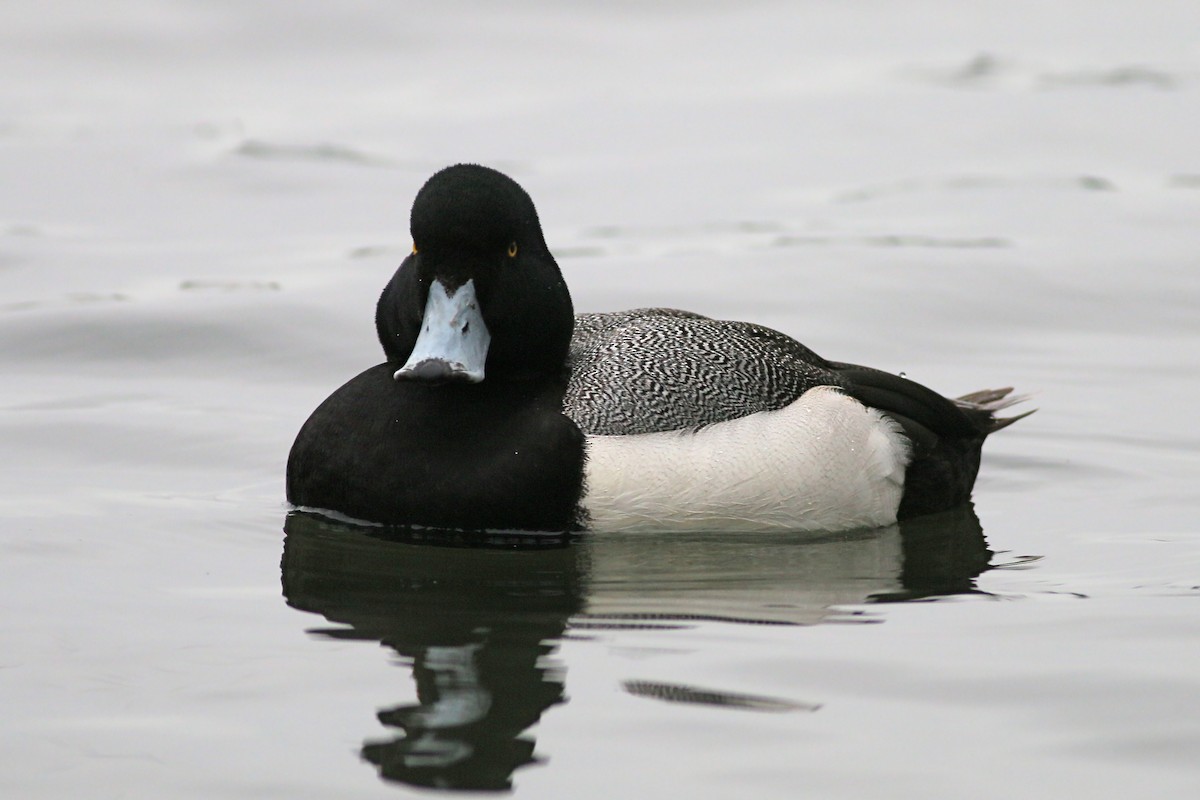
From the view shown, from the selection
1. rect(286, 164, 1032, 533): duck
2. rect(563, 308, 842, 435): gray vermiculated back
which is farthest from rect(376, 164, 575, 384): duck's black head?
rect(563, 308, 842, 435): gray vermiculated back

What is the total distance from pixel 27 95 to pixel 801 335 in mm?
7333

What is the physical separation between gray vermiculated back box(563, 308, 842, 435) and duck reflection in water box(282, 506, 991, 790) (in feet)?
1.42

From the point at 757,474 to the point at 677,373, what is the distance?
0.48 metres

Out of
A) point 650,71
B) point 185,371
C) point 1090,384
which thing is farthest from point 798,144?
point 185,371

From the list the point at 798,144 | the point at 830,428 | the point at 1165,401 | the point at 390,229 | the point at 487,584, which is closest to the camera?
the point at 487,584

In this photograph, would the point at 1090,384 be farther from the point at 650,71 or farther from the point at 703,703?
the point at 650,71

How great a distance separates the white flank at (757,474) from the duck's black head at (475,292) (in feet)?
1.62

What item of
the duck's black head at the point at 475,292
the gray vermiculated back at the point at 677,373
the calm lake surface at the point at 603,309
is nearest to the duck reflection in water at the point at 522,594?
the calm lake surface at the point at 603,309

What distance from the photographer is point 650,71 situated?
15.9m

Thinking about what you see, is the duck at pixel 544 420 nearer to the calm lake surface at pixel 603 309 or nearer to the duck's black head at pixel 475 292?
the duck's black head at pixel 475 292

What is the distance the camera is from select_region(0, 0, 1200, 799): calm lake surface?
198 inches

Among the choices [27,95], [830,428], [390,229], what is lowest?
[830,428]

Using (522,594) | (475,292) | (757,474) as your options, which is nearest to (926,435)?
(757,474)

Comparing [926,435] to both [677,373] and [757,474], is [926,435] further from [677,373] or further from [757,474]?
[677,373]
